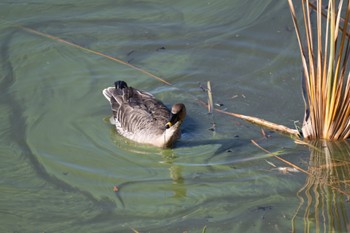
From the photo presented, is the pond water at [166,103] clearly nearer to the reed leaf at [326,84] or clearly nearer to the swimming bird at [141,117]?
the swimming bird at [141,117]

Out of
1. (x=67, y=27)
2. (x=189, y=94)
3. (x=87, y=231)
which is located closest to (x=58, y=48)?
(x=67, y=27)

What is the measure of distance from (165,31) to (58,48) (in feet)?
5.74

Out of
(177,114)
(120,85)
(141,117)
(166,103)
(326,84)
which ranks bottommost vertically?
(141,117)

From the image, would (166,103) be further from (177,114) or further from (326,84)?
(326,84)

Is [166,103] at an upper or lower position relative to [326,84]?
lower

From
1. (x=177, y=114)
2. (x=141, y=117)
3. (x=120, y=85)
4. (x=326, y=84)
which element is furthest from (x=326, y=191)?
(x=120, y=85)

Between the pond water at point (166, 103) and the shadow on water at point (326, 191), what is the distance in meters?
0.02

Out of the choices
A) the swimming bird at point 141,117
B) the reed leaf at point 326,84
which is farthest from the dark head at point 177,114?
the reed leaf at point 326,84

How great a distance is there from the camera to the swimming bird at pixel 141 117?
9141mm

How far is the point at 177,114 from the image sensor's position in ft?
29.6

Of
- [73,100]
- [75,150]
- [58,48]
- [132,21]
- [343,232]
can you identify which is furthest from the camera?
[132,21]

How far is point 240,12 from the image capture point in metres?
11.9

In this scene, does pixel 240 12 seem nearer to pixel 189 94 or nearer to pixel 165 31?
pixel 165 31

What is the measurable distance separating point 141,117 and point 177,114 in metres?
0.84
